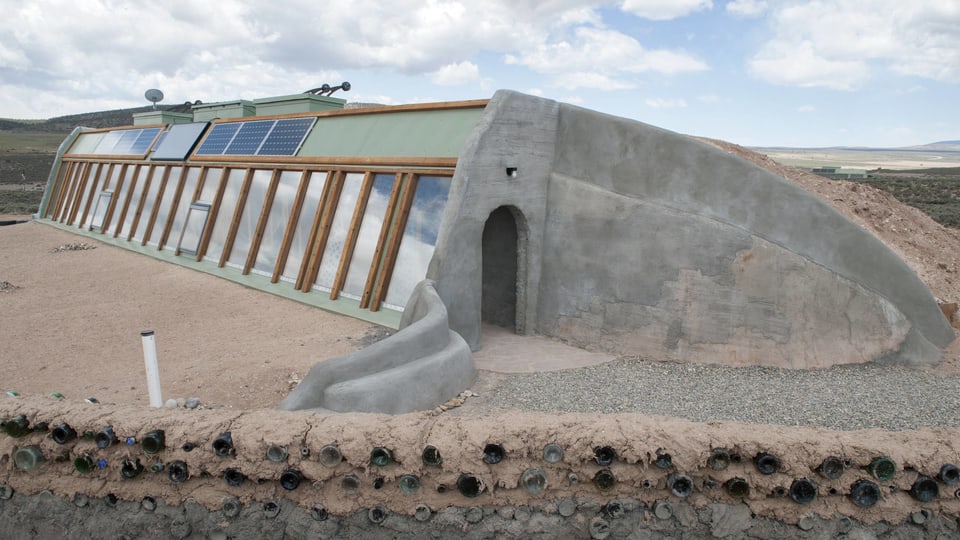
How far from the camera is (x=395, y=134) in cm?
1141

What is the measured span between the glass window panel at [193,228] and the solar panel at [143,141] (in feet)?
16.2

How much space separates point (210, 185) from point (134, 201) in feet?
14.4

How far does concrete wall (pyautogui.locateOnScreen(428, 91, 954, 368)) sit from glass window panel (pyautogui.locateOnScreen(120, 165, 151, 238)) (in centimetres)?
1197

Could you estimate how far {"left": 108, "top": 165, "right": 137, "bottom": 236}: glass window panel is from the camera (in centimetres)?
1824

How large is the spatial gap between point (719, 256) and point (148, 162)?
1578 cm

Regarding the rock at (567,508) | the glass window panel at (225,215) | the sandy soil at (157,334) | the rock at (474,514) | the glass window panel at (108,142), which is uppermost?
the glass window panel at (108,142)

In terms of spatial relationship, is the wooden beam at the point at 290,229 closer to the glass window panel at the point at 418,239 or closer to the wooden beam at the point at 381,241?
the wooden beam at the point at 381,241

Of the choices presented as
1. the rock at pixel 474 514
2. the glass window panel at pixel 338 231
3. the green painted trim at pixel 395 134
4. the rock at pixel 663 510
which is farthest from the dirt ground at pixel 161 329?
the rock at pixel 663 510

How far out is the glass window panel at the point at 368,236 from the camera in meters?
10.9

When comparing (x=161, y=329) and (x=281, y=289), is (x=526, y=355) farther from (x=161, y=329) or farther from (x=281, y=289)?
(x=161, y=329)

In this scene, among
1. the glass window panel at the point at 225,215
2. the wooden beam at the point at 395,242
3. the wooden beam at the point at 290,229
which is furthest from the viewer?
the glass window panel at the point at 225,215

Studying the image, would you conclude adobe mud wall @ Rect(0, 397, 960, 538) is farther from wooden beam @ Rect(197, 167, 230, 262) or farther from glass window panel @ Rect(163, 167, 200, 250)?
glass window panel @ Rect(163, 167, 200, 250)

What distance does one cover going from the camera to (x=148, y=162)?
58.5 feet

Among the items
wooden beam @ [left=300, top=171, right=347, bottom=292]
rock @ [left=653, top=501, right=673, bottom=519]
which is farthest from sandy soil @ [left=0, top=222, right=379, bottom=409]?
rock @ [left=653, top=501, right=673, bottom=519]
